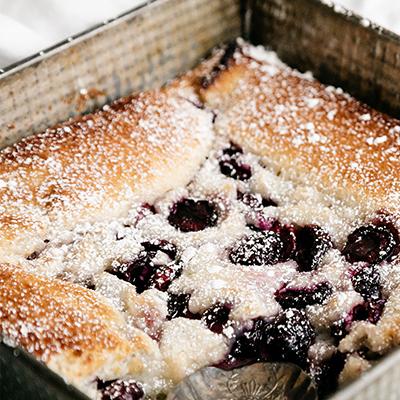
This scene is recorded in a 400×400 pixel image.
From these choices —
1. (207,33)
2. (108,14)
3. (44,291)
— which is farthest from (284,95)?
(44,291)

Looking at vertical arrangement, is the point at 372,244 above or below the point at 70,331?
above

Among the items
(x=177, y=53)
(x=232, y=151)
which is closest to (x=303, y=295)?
(x=232, y=151)

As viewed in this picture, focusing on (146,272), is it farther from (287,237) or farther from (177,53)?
(177,53)

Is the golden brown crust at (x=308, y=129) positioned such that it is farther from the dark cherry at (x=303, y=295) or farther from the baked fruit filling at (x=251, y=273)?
the dark cherry at (x=303, y=295)

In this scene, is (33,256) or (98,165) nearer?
(33,256)

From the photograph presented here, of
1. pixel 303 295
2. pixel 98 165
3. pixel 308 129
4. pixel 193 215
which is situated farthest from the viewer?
pixel 308 129

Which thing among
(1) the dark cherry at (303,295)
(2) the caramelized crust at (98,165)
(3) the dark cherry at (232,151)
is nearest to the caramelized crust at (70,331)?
(2) the caramelized crust at (98,165)
